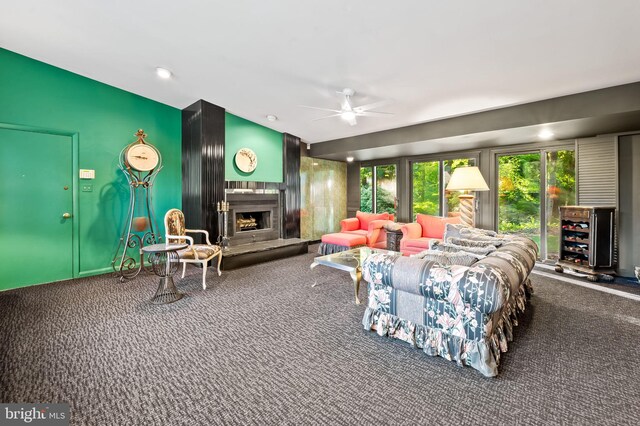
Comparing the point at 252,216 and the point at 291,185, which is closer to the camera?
the point at 252,216

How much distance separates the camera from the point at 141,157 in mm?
4020

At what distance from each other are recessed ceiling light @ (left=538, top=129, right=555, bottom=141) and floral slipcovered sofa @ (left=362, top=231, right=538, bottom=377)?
2682 millimetres

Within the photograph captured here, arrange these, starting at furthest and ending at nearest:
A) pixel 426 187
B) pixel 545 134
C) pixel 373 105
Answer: pixel 426 187 → pixel 545 134 → pixel 373 105

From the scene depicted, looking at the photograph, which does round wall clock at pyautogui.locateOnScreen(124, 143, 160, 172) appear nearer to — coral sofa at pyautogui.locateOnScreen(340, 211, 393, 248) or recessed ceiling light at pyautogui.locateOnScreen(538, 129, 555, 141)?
coral sofa at pyautogui.locateOnScreen(340, 211, 393, 248)

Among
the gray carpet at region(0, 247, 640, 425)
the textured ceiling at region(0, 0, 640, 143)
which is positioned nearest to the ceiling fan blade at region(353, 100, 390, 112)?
the textured ceiling at region(0, 0, 640, 143)

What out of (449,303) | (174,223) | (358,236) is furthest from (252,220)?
(449,303)

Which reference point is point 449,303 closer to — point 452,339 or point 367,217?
point 452,339

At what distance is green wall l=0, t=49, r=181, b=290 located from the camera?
3.45 metres

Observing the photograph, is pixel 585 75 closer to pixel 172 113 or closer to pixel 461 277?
pixel 461 277

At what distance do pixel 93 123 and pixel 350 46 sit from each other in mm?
3844

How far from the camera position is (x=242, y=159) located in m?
5.25

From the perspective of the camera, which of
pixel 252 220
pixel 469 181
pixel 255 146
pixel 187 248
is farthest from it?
pixel 252 220

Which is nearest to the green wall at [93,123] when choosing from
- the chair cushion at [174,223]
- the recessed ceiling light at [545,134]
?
the chair cushion at [174,223]

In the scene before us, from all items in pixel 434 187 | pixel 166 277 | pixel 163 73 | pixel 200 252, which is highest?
pixel 163 73
